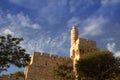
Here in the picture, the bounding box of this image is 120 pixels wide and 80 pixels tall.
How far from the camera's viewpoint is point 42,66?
31.5 metres

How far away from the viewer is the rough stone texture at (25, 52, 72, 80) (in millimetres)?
30261

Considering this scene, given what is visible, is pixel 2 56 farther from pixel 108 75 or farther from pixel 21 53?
pixel 108 75

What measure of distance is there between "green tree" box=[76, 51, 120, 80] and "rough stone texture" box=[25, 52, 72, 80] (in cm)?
467

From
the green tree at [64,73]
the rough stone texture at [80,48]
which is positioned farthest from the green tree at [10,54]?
the rough stone texture at [80,48]

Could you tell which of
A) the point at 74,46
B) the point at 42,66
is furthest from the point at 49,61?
the point at 74,46

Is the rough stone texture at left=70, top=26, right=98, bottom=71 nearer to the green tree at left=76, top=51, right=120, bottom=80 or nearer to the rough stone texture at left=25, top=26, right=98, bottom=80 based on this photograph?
the rough stone texture at left=25, top=26, right=98, bottom=80

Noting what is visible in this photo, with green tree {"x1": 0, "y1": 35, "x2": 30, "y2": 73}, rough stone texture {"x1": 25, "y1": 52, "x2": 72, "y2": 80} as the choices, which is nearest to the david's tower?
rough stone texture {"x1": 25, "y1": 52, "x2": 72, "y2": 80}

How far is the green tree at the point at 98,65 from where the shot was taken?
2755 cm

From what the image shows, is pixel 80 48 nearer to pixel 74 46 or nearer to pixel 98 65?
pixel 74 46

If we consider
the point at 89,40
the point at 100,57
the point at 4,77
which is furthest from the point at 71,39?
the point at 4,77

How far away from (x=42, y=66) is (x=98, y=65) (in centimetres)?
772

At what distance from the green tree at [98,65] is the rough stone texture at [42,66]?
4.67 metres

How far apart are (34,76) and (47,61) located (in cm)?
327

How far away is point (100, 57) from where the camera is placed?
95.0 feet
